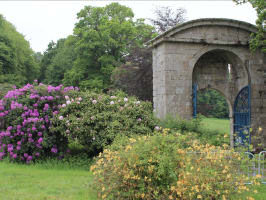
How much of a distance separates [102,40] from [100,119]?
56.5 feet

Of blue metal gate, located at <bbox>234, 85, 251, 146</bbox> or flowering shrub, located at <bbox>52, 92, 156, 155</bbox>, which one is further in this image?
blue metal gate, located at <bbox>234, 85, 251, 146</bbox>

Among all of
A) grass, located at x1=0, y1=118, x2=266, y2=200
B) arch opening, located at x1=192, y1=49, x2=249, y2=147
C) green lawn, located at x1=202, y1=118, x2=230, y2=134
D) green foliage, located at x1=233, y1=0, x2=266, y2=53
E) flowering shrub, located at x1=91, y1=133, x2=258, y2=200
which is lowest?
green lawn, located at x1=202, y1=118, x2=230, y2=134

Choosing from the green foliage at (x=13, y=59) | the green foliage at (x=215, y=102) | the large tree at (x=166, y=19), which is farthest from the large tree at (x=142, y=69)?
the green foliage at (x=215, y=102)

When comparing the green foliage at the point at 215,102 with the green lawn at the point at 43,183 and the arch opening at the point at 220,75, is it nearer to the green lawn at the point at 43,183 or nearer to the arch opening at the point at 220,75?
the arch opening at the point at 220,75

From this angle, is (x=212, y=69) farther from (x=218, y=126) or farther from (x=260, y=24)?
(x=218, y=126)

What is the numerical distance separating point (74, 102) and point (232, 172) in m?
5.37

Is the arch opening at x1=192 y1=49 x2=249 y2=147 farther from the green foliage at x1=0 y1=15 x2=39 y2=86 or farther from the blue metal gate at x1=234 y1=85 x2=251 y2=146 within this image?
the green foliage at x1=0 y1=15 x2=39 y2=86

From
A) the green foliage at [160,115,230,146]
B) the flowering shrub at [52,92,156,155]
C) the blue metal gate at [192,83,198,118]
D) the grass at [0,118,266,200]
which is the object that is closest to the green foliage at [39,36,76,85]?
the blue metal gate at [192,83,198,118]

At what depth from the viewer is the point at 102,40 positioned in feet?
81.4

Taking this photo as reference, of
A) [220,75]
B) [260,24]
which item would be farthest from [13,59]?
[260,24]

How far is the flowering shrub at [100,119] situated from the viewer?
329 inches

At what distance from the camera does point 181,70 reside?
10.8 meters

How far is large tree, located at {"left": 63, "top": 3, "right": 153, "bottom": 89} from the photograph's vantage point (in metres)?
24.5

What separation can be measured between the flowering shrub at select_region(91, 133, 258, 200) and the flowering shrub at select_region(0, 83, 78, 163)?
14.2ft
